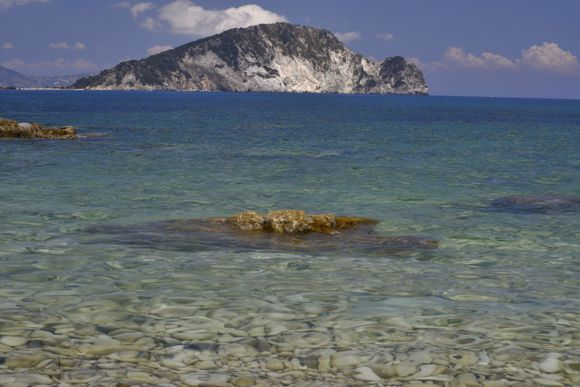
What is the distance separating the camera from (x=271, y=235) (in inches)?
739

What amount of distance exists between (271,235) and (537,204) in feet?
41.2

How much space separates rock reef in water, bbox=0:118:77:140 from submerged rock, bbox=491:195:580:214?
39.7 m

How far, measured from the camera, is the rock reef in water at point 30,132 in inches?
2156

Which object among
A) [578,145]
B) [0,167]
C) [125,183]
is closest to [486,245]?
[125,183]

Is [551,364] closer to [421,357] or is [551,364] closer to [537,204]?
[421,357]

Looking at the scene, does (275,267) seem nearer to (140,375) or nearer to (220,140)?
(140,375)

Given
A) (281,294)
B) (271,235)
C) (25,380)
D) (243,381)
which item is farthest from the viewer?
(271,235)

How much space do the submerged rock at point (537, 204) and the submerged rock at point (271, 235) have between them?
24.8ft

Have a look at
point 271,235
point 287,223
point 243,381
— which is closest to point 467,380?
point 243,381

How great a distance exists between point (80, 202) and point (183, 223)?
19.9 ft

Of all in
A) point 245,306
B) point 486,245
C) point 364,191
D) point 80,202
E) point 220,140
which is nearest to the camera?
point 245,306

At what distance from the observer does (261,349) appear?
381 inches

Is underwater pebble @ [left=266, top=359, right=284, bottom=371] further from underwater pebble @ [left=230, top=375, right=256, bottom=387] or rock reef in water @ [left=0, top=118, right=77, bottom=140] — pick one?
rock reef in water @ [left=0, top=118, right=77, bottom=140]

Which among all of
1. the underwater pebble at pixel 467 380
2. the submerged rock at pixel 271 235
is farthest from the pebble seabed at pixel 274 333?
the submerged rock at pixel 271 235
